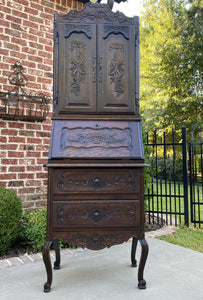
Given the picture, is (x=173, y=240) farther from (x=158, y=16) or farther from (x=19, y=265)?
(x=158, y=16)

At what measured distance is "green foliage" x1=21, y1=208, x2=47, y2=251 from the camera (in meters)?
3.16

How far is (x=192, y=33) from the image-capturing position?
1212 centimetres

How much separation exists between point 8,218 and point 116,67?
214 centimetres

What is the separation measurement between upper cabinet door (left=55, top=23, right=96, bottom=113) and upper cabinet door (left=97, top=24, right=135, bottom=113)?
0.08m

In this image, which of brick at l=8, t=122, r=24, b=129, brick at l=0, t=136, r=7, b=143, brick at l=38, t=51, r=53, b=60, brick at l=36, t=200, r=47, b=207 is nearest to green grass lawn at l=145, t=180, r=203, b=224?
brick at l=36, t=200, r=47, b=207

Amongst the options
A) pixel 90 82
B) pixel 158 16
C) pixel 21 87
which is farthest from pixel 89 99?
pixel 158 16

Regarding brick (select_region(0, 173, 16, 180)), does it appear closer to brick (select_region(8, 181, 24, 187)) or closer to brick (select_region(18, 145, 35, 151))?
brick (select_region(8, 181, 24, 187))

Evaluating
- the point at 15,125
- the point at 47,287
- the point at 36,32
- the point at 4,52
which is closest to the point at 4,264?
the point at 47,287

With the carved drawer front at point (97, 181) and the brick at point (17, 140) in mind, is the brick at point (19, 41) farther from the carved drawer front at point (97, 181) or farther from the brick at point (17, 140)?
the carved drawer front at point (97, 181)

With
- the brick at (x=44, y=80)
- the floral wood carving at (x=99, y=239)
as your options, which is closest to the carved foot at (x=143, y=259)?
the floral wood carving at (x=99, y=239)

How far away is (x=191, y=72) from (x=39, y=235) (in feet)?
39.4

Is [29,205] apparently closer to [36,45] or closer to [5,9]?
[36,45]

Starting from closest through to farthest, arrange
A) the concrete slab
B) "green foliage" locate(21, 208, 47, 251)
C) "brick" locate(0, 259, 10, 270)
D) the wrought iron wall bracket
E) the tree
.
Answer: the concrete slab, "brick" locate(0, 259, 10, 270), "green foliage" locate(21, 208, 47, 251), the wrought iron wall bracket, the tree

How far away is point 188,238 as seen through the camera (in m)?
3.56
